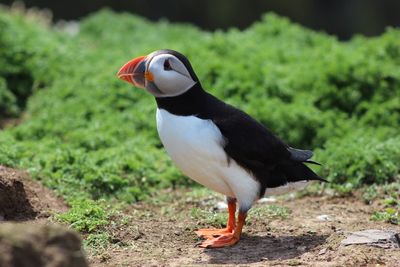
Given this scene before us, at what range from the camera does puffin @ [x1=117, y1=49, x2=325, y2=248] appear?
5598 millimetres

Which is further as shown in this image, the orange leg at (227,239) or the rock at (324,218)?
the rock at (324,218)

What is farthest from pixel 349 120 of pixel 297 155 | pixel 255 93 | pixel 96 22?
pixel 96 22

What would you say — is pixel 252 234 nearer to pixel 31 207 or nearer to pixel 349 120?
pixel 31 207

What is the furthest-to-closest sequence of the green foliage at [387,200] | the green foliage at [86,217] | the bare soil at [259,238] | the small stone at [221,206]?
the small stone at [221,206], the green foliage at [387,200], the green foliage at [86,217], the bare soil at [259,238]

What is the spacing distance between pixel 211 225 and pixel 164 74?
1411 millimetres

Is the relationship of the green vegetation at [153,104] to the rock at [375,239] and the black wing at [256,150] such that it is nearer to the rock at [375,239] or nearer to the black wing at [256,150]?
the black wing at [256,150]

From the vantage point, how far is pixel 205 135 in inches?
219

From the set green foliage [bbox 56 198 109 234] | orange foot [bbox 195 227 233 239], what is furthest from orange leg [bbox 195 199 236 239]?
green foliage [bbox 56 198 109 234]

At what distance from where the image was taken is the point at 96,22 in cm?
1442

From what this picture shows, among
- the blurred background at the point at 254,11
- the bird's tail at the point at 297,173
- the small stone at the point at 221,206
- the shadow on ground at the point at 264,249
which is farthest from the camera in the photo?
the blurred background at the point at 254,11

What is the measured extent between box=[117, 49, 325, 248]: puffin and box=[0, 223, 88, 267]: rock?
185 centimetres

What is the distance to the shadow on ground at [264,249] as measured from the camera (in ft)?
18.0

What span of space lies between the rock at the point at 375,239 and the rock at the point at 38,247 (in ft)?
7.87

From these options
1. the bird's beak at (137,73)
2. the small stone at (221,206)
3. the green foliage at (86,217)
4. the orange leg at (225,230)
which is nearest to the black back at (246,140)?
the bird's beak at (137,73)
